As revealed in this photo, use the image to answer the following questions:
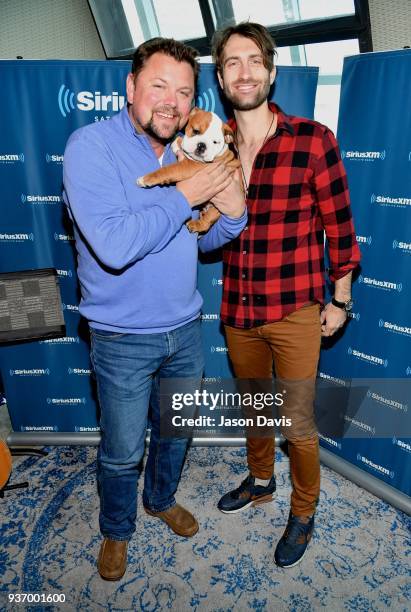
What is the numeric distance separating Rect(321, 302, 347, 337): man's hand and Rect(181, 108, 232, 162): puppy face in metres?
1.04

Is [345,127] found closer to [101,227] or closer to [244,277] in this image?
[244,277]

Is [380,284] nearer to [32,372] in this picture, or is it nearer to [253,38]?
[253,38]

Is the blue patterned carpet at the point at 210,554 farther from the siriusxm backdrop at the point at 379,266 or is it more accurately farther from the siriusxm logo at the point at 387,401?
the siriusxm logo at the point at 387,401

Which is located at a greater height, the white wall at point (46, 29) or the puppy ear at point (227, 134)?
the white wall at point (46, 29)

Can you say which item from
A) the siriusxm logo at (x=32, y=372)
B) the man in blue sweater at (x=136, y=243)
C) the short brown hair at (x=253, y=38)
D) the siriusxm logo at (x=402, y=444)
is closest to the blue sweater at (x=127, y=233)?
the man in blue sweater at (x=136, y=243)

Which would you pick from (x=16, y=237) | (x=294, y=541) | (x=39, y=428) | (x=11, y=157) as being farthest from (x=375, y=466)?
(x=11, y=157)

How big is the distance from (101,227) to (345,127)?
1740mm

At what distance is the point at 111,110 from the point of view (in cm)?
270

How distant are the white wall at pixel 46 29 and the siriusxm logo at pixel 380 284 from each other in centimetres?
633

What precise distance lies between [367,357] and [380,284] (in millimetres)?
480

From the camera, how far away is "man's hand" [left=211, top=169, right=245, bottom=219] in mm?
1942

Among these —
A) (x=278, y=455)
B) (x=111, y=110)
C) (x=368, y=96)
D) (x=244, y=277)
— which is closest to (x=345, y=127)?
(x=368, y=96)

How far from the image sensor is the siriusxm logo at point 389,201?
8.04 feet

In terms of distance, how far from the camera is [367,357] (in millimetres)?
2807
